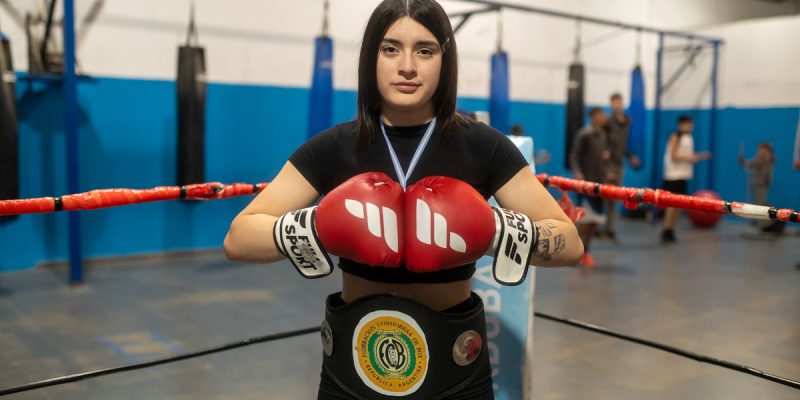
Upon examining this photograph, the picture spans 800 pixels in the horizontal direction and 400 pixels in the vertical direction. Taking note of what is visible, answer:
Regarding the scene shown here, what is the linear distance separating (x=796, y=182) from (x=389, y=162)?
8619mm

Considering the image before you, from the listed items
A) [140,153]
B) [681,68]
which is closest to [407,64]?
[140,153]

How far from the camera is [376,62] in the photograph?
1229mm

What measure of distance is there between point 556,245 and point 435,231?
0.24 meters

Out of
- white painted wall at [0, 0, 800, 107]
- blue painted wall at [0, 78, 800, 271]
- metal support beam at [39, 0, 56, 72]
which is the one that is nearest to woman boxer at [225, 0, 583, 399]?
blue painted wall at [0, 78, 800, 271]

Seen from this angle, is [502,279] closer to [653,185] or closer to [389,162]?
[389,162]

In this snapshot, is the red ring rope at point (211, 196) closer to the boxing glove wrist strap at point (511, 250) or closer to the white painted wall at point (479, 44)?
the boxing glove wrist strap at point (511, 250)

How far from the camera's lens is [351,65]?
6.59 metres

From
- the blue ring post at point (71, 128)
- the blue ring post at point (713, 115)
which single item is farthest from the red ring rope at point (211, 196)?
the blue ring post at point (713, 115)

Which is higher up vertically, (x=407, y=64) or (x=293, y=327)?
(x=407, y=64)

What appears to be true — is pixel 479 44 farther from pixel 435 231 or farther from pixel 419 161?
pixel 435 231

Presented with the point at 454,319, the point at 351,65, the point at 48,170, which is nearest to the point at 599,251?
the point at 351,65

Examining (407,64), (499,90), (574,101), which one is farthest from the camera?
(574,101)

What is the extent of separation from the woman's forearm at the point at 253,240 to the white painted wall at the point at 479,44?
444 centimetres

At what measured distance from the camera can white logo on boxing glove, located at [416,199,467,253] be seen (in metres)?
1.08
